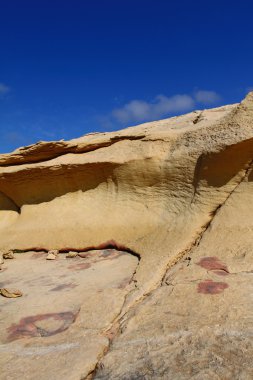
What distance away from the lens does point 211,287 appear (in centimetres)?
303

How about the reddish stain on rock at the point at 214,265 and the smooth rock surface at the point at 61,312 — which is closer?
the smooth rock surface at the point at 61,312

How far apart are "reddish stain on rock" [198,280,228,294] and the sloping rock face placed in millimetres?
16

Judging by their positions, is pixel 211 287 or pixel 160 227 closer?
pixel 211 287

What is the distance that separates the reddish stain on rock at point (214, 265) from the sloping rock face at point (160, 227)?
2cm

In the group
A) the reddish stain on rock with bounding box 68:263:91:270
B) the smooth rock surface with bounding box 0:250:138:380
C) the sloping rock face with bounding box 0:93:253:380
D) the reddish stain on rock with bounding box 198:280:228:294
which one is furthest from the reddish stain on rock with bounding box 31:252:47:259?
the reddish stain on rock with bounding box 198:280:228:294

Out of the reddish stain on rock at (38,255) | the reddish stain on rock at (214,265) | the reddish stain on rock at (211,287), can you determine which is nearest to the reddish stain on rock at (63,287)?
the reddish stain on rock at (214,265)

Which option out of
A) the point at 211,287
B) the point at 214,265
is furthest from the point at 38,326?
the point at 214,265

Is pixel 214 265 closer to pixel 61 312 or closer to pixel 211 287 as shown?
pixel 211 287

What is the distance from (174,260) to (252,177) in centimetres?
130

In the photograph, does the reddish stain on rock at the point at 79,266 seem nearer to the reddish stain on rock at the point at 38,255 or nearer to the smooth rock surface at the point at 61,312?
Answer: the smooth rock surface at the point at 61,312

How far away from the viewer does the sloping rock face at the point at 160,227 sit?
2266 millimetres

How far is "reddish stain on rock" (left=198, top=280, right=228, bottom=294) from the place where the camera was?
295 centimetres

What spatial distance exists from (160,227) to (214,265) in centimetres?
126

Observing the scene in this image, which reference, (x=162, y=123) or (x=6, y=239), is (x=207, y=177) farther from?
(x=6, y=239)
